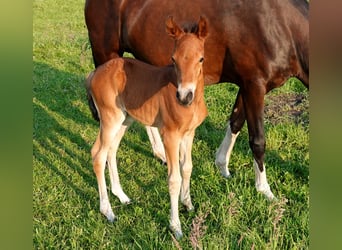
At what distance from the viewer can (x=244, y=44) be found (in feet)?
13.3

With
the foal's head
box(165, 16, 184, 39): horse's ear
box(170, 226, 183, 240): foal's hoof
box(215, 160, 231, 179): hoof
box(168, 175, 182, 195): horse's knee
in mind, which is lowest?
box(215, 160, 231, 179): hoof

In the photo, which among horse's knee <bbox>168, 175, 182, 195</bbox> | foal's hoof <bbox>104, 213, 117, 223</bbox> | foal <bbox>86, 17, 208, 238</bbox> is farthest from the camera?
foal's hoof <bbox>104, 213, 117, 223</bbox>

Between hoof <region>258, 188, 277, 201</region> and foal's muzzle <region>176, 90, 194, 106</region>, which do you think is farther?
hoof <region>258, 188, 277, 201</region>

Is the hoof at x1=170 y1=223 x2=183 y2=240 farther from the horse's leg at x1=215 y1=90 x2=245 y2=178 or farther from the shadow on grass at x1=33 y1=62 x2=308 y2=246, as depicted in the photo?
the horse's leg at x1=215 y1=90 x2=245 y2=178

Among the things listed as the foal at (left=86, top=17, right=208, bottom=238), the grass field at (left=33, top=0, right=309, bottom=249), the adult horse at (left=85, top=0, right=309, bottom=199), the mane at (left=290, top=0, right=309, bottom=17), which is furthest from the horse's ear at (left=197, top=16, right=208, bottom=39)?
the mane at (left=290, top=0, right=309, bottom=17)

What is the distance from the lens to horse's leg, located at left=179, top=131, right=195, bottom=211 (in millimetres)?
3684

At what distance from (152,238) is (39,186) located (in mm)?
1526

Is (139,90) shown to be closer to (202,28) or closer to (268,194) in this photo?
(202,28)

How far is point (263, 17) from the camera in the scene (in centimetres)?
396

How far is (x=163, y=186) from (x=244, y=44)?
1479 mm

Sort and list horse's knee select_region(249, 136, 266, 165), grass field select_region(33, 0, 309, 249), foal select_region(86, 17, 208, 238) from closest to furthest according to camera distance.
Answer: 1. grass field select_region(33, 0, 309, 249)
2. foal select_region(86, 17, 208, 238)
3. horse's knee select_region(249, 136, 266, 165)

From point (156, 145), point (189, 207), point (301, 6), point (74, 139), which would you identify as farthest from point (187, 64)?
point (74, 139)

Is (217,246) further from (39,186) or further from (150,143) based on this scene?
(150,143)

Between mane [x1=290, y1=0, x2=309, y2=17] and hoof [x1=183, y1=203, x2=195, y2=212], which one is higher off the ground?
mane [x1=290, y1=0, x2=309, y2=17]
